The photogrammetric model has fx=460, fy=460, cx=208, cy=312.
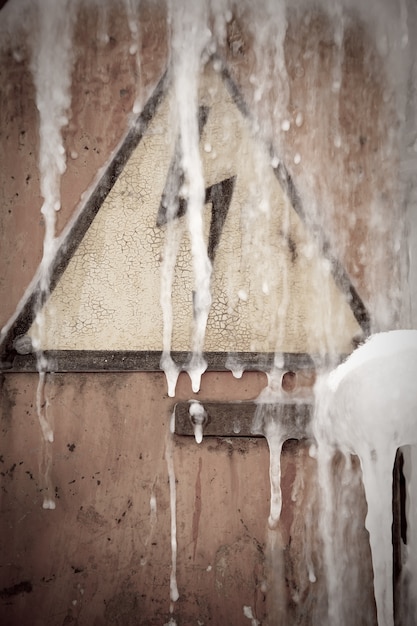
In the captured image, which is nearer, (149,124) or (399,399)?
(399,399)

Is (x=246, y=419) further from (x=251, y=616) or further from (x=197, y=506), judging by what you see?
(x=251, y=616)

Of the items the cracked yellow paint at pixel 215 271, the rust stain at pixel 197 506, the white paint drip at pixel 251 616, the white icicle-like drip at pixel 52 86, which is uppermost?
the white icicle-like drip at pixel 52 86

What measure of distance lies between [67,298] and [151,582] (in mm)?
659

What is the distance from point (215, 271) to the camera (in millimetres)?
1033

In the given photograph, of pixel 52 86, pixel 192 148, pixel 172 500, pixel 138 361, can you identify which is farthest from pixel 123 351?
pixel 52 86

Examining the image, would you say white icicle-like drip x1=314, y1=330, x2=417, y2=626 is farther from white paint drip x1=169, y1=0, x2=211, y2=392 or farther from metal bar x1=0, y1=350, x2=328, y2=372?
white paint drip x1=169, y1=0, x2=211, y2=392

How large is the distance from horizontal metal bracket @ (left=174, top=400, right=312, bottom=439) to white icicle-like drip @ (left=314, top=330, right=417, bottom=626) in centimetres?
7

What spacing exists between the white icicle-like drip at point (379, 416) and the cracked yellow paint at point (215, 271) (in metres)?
0.14

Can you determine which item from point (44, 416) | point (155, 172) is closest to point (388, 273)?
point (155, 172)

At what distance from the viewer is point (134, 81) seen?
1044 millimetres

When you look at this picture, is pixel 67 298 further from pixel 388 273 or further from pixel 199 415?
pixel 388 273

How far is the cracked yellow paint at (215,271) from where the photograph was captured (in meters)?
1.03

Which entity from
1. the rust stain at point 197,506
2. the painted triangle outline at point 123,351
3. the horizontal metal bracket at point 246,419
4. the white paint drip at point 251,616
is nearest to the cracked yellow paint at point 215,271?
the painted triangle outline at point 123,351

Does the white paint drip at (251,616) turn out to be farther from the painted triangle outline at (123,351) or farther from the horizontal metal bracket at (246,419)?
the painted triangle outline at (123,351)
